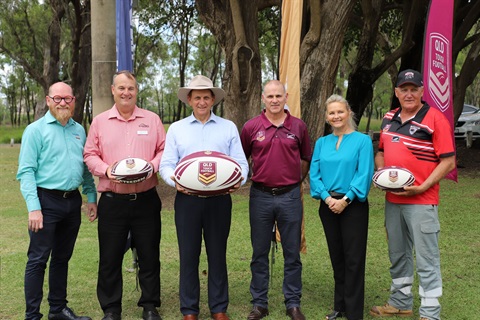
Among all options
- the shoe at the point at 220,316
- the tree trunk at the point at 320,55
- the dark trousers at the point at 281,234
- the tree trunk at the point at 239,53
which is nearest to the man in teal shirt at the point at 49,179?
the shoe at the point at 220,316

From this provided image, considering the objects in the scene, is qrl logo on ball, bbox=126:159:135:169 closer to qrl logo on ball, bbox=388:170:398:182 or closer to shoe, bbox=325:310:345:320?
qrl logo on ball, bbox=388:170:398:182

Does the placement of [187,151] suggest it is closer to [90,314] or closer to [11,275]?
[90,314]

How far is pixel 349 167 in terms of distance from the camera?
199 inches

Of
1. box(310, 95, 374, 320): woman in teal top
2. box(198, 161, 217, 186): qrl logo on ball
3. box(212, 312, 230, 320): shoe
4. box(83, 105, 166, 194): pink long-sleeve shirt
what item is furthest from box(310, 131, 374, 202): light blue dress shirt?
box(83, 105, 166, 194): pink long-sleeve shirt

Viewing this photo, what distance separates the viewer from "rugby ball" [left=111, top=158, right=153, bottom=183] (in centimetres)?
479

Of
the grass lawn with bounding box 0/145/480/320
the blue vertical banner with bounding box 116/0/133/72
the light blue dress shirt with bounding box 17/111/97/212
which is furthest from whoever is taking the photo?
the blue vertical banner with bounding box 116/0/133/72

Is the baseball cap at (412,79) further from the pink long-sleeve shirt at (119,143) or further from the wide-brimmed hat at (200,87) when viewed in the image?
the pink long-sleeve shirt at (119,143)

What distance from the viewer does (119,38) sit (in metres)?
6.80

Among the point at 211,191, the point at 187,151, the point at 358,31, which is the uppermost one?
the point at 358,31

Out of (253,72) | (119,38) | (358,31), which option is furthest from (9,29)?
(119,38)

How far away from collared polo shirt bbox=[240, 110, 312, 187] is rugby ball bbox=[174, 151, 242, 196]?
20.1 inches

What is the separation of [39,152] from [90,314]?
1.70m

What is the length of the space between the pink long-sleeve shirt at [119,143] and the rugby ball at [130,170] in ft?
0.69

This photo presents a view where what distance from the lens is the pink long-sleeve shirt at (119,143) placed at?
5086mm
